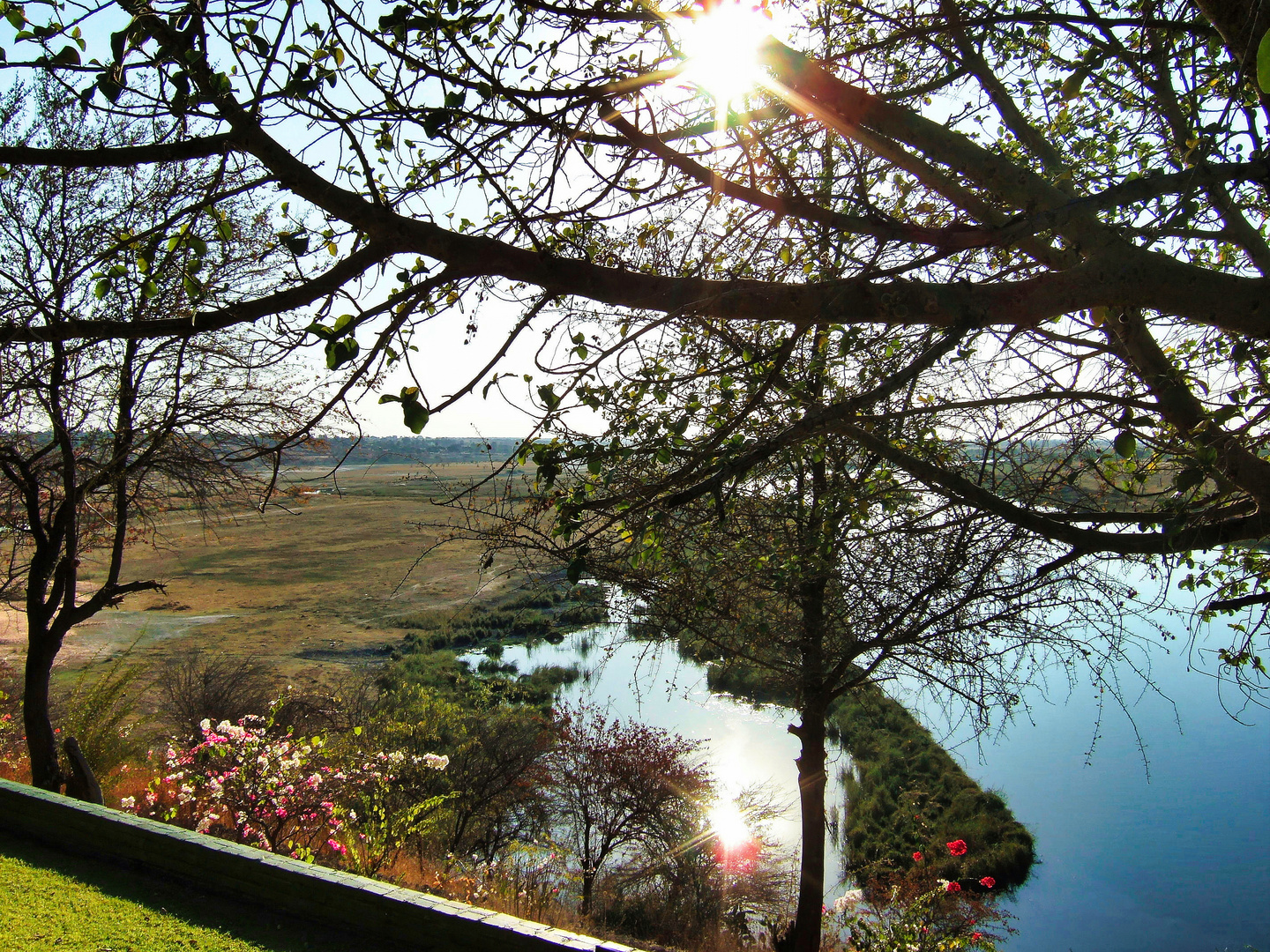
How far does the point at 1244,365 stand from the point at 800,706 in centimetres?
577

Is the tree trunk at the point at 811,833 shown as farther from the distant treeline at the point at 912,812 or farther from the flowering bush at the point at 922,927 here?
the distant treeline at the point at 912,812

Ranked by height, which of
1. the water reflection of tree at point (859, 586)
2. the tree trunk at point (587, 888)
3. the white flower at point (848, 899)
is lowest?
the tree trunk at point (587, 888)

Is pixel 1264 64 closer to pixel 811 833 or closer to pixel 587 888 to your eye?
pixel 811 833

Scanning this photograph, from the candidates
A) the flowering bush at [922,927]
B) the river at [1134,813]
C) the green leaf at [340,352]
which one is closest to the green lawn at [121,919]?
the green leaf at [340,352]

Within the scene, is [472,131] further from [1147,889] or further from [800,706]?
[1147,889]

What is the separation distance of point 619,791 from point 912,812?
6131 millimetres

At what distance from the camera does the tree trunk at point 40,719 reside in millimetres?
7184

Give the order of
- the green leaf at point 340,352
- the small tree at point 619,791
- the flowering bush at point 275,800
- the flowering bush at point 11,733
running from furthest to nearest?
the small tree at point 619,791 < the flowering bush at point 11,733 < the flowering bush at point 275,800 < the green leaf at point 340,352

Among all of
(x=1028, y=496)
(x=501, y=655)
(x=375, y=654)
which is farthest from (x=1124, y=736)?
(x=375, y=654)

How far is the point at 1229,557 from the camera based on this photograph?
4273mm

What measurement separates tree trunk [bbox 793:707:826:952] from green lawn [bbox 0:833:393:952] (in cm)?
548

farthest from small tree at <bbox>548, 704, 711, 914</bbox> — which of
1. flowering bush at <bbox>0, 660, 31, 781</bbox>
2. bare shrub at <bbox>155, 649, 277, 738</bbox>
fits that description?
flowering bush at <bbox>0, 660, 31, 781</bbox>

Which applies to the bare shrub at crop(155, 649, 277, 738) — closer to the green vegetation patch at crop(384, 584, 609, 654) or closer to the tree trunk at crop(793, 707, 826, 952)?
the green vegetation patch at crop(384, 584, 609, 654)

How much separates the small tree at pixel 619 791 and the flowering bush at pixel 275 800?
19.9ft
